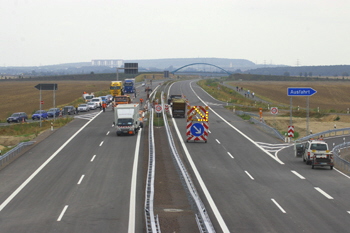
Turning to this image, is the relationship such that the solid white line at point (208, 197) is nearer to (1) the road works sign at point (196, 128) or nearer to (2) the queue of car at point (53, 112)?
(1) the road works sign at point (196, 128)

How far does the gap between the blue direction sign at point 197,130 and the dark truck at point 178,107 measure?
68.8 ft

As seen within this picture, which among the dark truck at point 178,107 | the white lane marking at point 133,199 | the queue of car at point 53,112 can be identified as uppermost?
the dark truck at point 178,107

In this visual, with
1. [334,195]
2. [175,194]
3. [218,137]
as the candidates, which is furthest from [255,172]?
[218,137]

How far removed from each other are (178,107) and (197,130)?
71.8 feet

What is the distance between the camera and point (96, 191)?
998 inches

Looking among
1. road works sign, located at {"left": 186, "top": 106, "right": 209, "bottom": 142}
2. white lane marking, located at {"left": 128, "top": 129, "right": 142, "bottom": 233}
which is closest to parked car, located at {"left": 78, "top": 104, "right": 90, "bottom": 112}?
road works sign, located at {"left": 186, "top": 106, "right": 209, "bottom": 142}

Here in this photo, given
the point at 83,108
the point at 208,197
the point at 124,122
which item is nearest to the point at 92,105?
the point at 83,108

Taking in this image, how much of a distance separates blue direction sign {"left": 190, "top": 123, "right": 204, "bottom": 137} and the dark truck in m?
21.0

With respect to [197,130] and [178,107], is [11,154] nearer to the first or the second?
[197,130]

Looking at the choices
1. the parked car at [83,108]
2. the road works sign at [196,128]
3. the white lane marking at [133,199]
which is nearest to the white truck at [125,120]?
the road works sign at [196,128]

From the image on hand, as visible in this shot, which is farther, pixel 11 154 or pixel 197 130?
pixel 197 130

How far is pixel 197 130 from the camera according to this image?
144 feet

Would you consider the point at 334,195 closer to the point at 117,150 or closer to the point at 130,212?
the point at 130,212

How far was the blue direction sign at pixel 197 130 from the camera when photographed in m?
43.3
